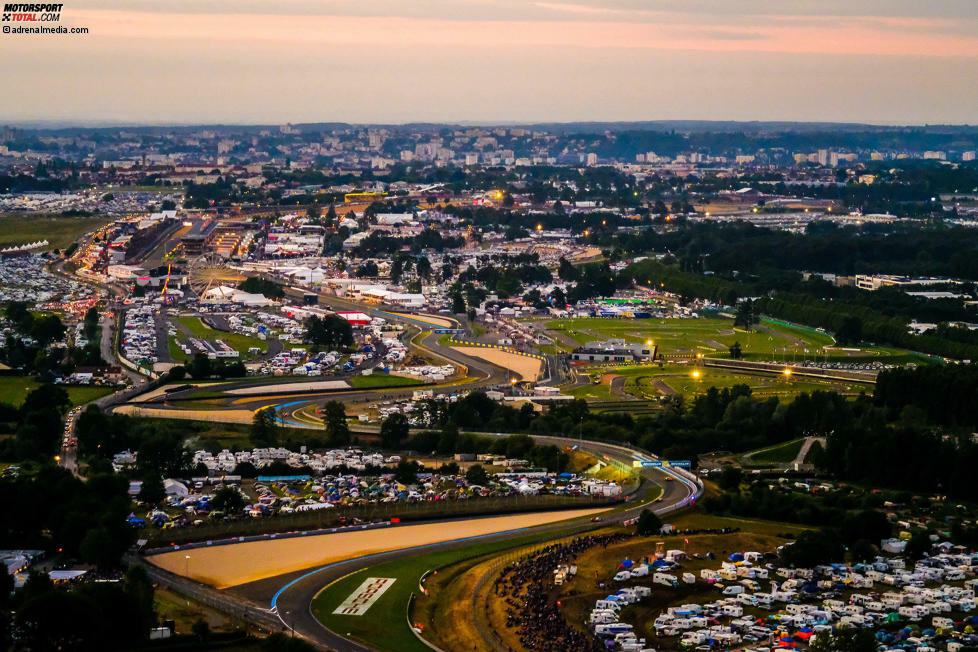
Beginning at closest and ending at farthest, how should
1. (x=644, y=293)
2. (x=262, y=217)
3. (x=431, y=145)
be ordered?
(x=644, y=293), (x=262, y=217), (x=431, y=145)

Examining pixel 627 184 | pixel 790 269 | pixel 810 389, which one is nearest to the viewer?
pixel 810 389

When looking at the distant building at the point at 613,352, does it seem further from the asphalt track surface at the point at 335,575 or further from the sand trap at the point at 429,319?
the asphalt track surface at the point at 335,575

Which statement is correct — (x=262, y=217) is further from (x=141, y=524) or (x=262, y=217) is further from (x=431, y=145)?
(x=431, y=145)

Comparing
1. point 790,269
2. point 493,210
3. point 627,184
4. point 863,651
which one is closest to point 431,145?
point 627,184

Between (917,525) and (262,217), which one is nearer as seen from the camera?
(917,525)

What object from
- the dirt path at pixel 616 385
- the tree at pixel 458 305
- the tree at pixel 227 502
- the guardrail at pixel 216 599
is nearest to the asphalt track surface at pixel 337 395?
the dirt path at pixel 616 385

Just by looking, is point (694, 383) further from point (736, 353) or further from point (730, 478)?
point (730, 478)
